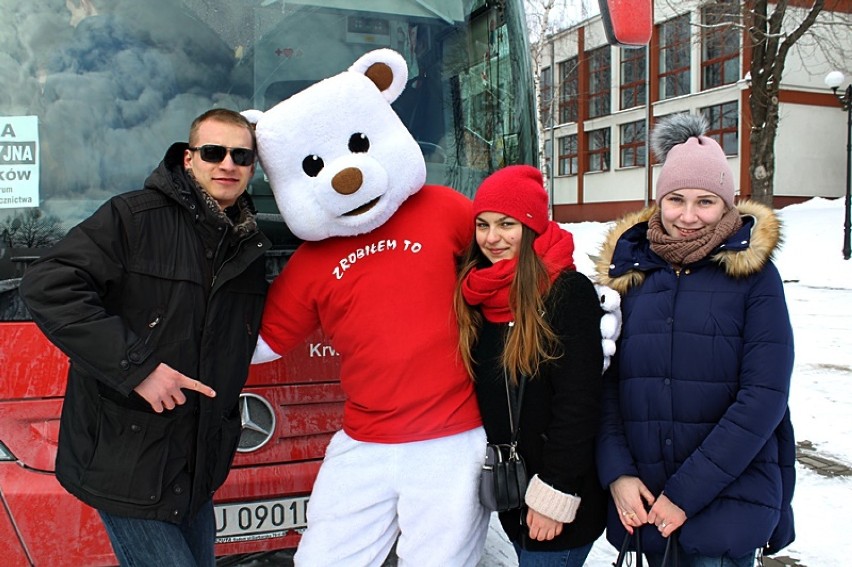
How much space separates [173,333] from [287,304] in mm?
428

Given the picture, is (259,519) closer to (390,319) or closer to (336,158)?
(390,319)

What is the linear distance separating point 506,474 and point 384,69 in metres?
1.26

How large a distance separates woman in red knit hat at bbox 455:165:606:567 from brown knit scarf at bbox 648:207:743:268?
215 millimetres

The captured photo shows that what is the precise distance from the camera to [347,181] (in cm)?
200

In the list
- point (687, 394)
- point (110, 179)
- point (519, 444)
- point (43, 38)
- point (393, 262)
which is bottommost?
point (519, 444)

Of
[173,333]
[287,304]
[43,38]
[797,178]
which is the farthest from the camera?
[797,178]

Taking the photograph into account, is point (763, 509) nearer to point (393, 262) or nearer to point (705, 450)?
point (705, 450)

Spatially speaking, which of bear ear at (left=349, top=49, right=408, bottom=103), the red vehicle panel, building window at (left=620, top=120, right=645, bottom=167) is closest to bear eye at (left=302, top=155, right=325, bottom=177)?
bear ear at (left=349, top=49, right=408, bottom=103)

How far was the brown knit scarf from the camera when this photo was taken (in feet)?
6.06

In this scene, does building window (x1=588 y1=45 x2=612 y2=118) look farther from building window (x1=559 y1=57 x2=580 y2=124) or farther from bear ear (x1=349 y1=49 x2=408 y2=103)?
bear ear (x1=349 y1=49 x2=408 y2=103)

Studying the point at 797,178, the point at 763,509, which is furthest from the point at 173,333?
the point at 797,178

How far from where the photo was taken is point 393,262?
82.1 inches

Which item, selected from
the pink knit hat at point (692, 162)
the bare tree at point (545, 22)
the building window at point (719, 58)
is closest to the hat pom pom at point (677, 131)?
the pink knit hat at point (692, 162)

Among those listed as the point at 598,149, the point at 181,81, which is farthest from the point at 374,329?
the point at 598,149
